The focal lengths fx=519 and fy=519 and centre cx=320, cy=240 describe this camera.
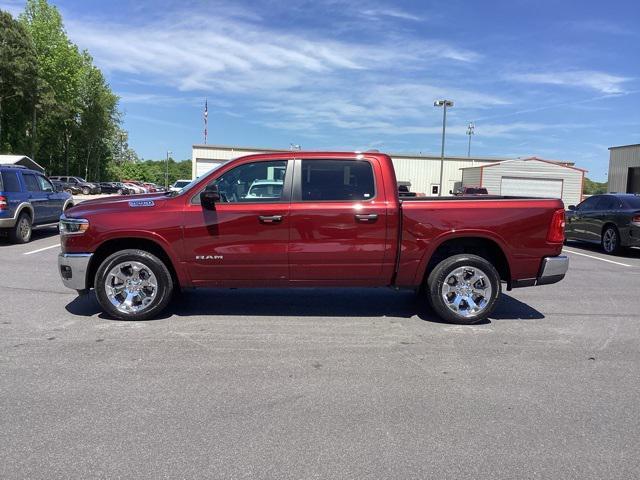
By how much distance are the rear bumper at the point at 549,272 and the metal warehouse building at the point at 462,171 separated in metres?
35.6

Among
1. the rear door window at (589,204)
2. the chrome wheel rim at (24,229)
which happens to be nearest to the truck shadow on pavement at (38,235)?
the chrome wheel rim at (24,229)

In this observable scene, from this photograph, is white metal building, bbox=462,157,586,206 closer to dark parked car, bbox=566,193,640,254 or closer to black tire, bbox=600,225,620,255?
dark parked car, bbox=566,193,640,254

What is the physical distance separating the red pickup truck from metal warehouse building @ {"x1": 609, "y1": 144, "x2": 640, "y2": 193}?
34060mm

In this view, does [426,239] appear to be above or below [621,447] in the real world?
above

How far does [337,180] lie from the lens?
581 cm

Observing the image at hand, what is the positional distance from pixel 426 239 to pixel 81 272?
3.81m

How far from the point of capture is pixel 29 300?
6711 mm

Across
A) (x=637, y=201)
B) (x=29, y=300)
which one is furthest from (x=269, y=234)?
(x=637, y=201)

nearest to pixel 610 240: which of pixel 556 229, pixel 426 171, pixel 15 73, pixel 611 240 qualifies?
pixel 611 240

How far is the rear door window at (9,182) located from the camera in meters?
11.6

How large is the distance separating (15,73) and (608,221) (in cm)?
5072

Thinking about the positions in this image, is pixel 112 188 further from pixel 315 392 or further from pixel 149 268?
pixel 315 392

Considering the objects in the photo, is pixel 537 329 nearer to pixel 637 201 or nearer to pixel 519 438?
pixel 519 438

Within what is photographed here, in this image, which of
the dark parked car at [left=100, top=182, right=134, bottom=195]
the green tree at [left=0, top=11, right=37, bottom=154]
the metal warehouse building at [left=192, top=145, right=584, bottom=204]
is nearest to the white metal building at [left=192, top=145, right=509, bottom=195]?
the metal warehouse building at [left=192, top=145, right=584, bottom=204]
